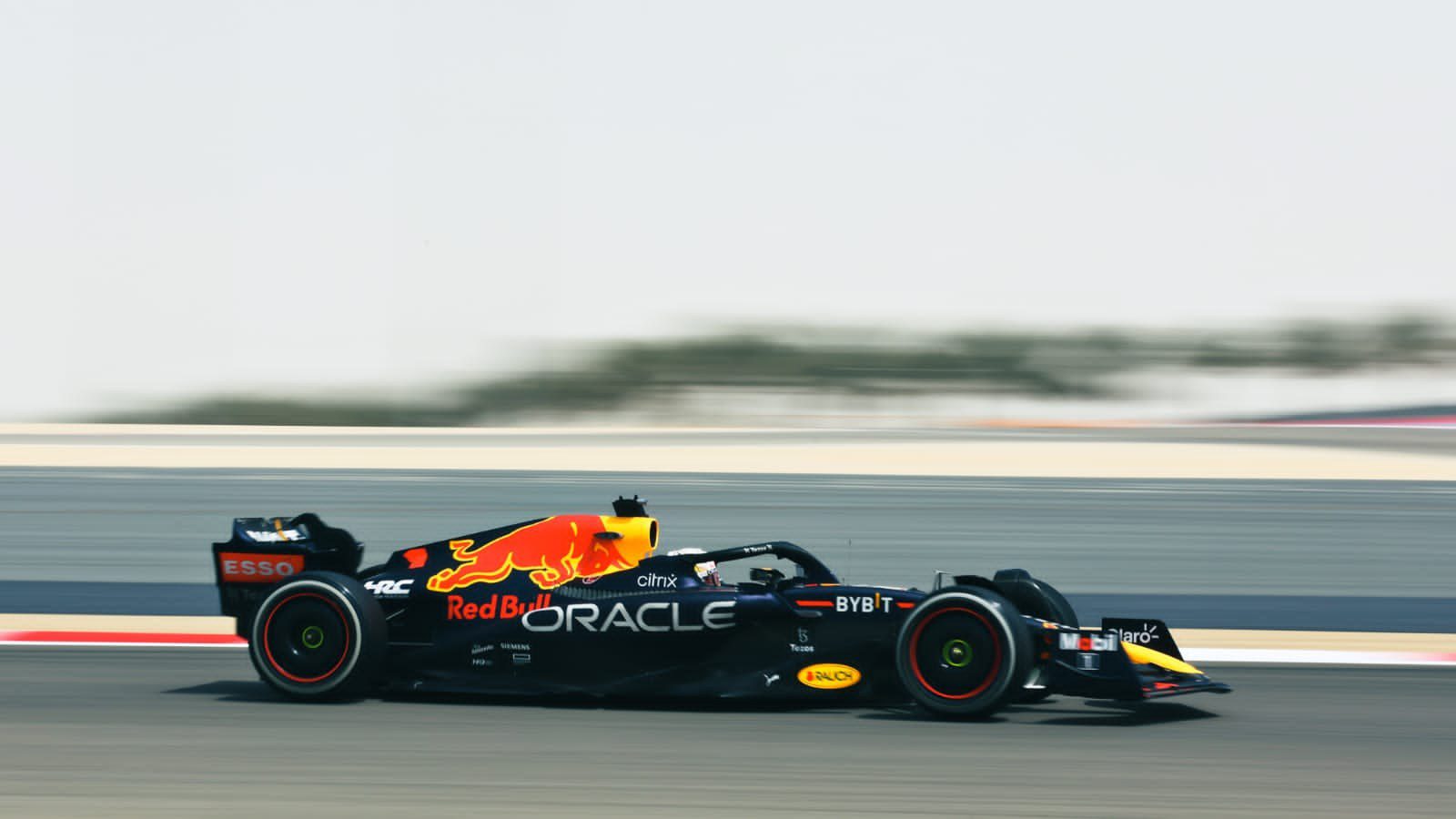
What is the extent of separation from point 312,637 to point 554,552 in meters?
1.09

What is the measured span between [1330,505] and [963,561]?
27.9 feet

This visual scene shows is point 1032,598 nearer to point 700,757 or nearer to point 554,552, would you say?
point 700,757

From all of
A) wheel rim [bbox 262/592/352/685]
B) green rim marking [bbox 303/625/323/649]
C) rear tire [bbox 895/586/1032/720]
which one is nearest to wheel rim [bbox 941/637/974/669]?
rear tire [bbox 895/586/1032/720]

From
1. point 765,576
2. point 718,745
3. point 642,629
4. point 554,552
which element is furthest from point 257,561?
point 718,745

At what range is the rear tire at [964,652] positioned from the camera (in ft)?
22.5

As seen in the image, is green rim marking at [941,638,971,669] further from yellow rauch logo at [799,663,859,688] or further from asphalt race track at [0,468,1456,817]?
yellow rauch logo at [799,663,859,688]

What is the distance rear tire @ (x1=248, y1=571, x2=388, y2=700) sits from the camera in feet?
24.3

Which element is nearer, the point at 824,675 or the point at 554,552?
the point at 824,675

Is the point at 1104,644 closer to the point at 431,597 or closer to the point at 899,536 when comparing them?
the point at 431,597

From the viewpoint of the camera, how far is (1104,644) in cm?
690

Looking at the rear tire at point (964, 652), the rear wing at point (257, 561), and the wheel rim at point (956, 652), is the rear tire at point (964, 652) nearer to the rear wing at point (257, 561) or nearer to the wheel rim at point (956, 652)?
the wheel rim at point (956, 652)

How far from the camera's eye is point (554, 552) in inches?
303

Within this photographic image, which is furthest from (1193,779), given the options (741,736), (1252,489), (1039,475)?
(1039,475)

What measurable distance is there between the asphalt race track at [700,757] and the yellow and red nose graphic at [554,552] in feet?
1.81
